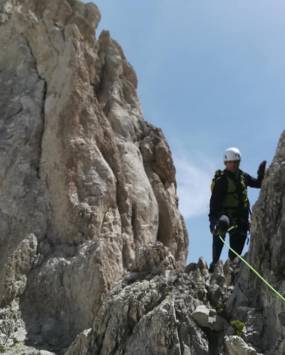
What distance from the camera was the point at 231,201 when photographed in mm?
15773

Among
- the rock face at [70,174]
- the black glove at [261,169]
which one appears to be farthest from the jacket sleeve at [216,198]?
the rock face at [70,174]

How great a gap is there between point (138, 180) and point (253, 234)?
11329 millimetres

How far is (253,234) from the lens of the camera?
13336 mm

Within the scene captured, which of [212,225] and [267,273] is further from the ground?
[212,225]

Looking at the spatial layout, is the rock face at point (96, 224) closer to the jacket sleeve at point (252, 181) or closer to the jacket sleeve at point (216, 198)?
the jacket sleeve at point (216, 198)

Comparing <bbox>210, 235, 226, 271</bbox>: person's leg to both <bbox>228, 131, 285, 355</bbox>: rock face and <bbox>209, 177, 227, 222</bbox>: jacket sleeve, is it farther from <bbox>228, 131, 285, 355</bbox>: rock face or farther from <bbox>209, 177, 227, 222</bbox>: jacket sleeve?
<bbox>228, 131, 285, 355</bbox>: rock face

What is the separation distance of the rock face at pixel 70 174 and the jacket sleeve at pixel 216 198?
58.4 inches

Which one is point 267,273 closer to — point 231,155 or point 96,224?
point 231,155

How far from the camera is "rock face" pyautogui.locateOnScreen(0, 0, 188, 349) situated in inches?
739

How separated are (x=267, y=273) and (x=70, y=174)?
423 inches

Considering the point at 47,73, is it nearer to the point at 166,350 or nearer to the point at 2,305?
the point at 2,305

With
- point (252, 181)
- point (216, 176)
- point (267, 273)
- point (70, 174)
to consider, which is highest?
point (70, 174)

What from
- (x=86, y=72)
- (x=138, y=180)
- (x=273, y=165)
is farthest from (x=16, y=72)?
(x=273, y=165)

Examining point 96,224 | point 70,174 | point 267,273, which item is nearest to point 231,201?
point 267,273
